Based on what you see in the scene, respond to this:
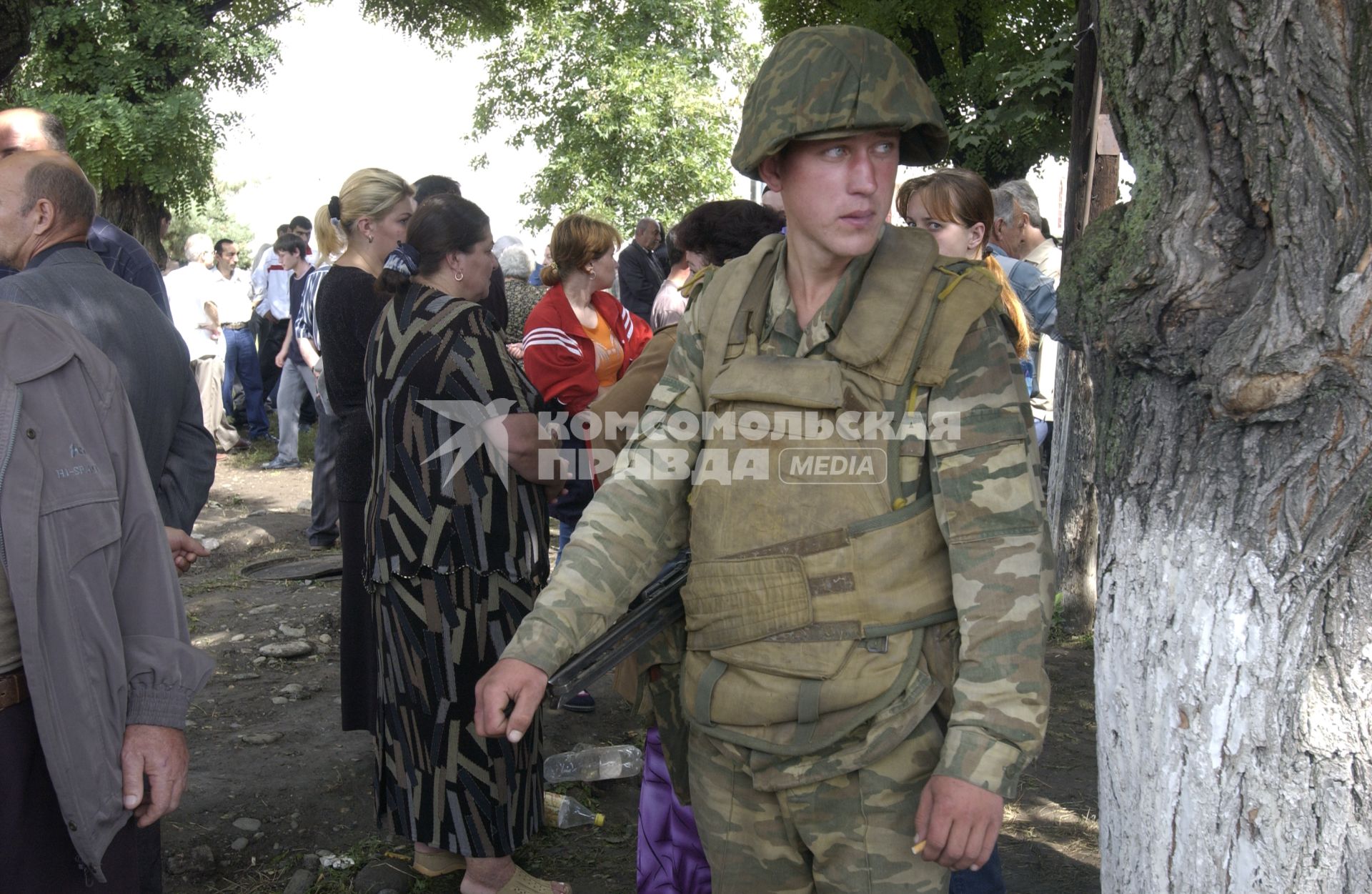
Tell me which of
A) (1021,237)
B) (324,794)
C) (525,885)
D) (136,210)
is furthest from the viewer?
(136,210)

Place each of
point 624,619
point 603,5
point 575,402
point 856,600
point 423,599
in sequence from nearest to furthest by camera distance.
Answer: point 856,600
point 624,619
point 423,599
point 575,402
point 603,5

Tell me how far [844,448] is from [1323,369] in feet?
2.44

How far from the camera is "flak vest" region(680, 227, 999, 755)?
195cm

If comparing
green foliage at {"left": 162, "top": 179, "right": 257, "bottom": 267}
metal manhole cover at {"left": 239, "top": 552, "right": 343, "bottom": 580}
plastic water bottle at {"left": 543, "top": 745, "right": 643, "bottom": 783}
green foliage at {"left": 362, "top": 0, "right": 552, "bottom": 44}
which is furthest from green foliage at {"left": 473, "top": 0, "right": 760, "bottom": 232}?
plastic water bottle at {"left": 543, "top": 745, "right": 643, "bottom": 783}

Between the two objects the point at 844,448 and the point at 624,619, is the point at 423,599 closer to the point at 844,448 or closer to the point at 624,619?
the point at 624,619

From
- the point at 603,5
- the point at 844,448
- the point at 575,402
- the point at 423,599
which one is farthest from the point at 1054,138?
the point at 603,5

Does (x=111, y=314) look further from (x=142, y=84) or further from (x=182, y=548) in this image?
(x=142, y=84)

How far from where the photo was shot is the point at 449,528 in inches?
135

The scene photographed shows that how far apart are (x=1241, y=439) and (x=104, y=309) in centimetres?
261

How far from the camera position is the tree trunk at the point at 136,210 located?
480 inches

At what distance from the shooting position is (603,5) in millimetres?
25422

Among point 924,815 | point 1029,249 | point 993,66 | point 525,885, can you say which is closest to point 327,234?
point 525,885

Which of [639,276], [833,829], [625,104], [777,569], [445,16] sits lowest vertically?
[833,829]

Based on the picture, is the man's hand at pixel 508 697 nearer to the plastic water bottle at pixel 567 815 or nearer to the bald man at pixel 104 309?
the bald man at pixel 104 309
